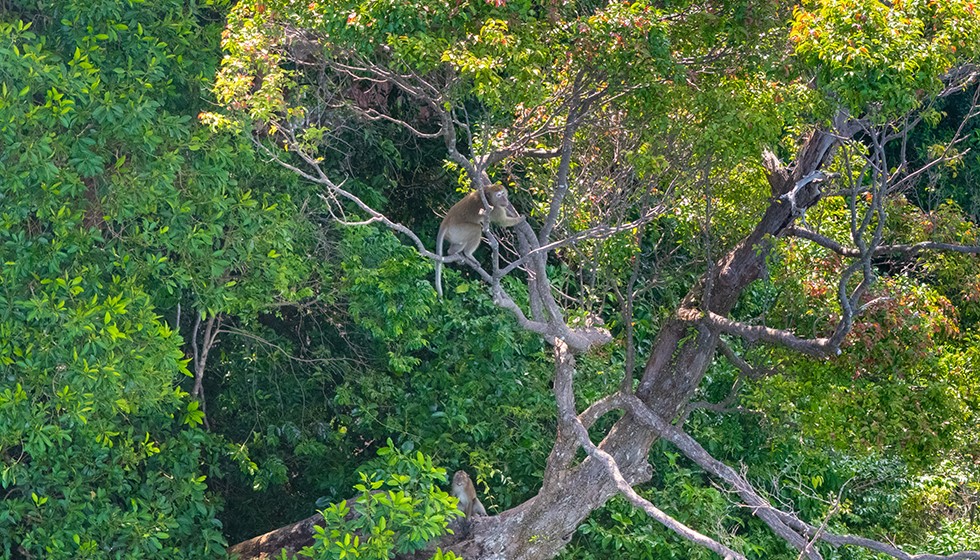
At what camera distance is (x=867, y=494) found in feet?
34.7

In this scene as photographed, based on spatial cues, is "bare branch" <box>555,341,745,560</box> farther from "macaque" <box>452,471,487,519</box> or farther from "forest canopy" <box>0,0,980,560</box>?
"macaque" <box>452,471,487,519</box>

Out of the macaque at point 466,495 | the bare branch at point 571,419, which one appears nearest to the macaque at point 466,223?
the bare branch at point 571,419

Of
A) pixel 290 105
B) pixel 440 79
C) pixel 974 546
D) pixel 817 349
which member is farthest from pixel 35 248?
pixel 974 546

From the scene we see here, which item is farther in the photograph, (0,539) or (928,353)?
(0,539)

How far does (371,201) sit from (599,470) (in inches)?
128

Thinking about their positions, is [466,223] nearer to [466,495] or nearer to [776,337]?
[466,495]

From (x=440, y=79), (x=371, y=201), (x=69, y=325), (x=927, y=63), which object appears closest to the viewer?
(x=927, y=63)

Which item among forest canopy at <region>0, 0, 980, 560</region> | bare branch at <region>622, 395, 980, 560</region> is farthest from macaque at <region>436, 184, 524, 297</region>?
bare branch at <region>622, 395, 980, 560</region>

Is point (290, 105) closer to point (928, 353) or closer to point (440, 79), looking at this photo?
point (440, 79)

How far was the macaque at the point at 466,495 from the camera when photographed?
8914 mm

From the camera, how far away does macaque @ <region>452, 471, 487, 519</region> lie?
29.2ft

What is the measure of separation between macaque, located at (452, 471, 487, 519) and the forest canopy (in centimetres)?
4

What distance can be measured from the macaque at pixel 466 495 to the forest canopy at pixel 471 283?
40 mm

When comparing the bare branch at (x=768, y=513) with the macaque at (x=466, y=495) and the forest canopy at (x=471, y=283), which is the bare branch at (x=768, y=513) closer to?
the forest canopy at (x=471, y=283)
